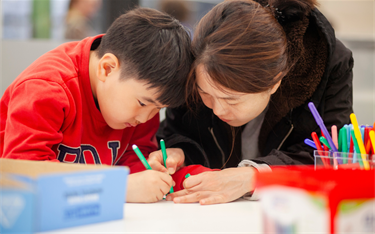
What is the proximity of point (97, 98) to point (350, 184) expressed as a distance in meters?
0.70

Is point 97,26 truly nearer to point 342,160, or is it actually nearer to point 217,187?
point 217,187

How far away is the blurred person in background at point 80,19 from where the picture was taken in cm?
150

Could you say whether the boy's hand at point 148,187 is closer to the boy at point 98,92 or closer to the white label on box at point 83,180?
the boy at point 98,92

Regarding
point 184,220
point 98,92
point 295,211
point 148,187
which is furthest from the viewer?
point 98,92

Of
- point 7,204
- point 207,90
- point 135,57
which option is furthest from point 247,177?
point 7,204

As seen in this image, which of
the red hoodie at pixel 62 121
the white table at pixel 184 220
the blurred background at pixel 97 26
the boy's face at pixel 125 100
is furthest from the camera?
the blurred background at pixel 97 26

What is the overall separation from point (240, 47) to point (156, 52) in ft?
0.64

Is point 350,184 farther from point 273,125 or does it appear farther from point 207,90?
point 273,125

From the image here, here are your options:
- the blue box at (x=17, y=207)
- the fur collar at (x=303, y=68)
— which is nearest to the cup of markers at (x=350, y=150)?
the fur collar at (x=303, y=68)

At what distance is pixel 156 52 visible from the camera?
808 millimetres

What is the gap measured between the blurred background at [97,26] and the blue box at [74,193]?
0.57m

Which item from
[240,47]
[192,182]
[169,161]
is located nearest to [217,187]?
[192,182]

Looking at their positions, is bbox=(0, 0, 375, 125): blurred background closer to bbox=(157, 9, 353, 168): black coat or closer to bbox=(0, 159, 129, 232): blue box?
bbox=(157, 9, 353, 168): black coat

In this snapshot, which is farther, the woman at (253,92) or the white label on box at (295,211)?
the woman at (253,92)
